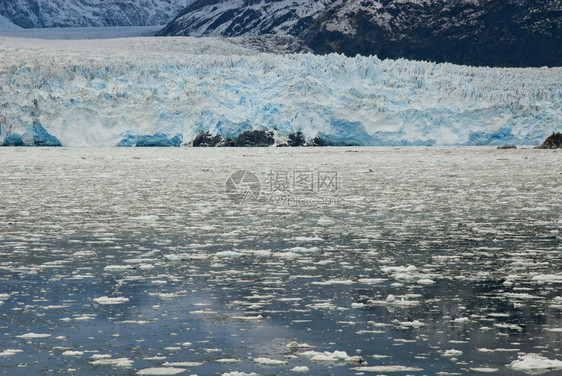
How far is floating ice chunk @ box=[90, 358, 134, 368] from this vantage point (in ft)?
10.3

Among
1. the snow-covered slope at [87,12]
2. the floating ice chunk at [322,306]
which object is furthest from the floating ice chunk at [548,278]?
the snow-covered slope at [87,12]

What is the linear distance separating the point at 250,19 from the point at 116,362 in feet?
277

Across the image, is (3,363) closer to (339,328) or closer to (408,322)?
(339,328)

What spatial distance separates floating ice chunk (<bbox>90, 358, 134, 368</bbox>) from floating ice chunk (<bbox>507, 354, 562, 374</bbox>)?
1724 mm

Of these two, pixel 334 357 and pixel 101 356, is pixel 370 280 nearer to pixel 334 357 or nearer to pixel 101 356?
pixel 334 357

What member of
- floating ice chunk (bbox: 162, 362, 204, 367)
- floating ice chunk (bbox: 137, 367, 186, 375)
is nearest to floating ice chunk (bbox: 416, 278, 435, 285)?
floating ice chunk (bbox: 162, 362, 204, 367)

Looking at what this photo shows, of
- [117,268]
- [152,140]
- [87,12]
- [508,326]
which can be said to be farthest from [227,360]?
[87,12]

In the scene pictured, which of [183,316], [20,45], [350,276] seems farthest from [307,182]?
[20,45]

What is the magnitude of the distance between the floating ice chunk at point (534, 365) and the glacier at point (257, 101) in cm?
2534

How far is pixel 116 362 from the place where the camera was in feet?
10.4

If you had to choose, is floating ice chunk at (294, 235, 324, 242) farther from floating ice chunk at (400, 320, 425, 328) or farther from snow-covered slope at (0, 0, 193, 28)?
snow-covered slope at (0, 0, 193, 28)

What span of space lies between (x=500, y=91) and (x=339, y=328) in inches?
1118

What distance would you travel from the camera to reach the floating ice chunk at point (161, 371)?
3020mm

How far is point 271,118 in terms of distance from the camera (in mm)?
28641
